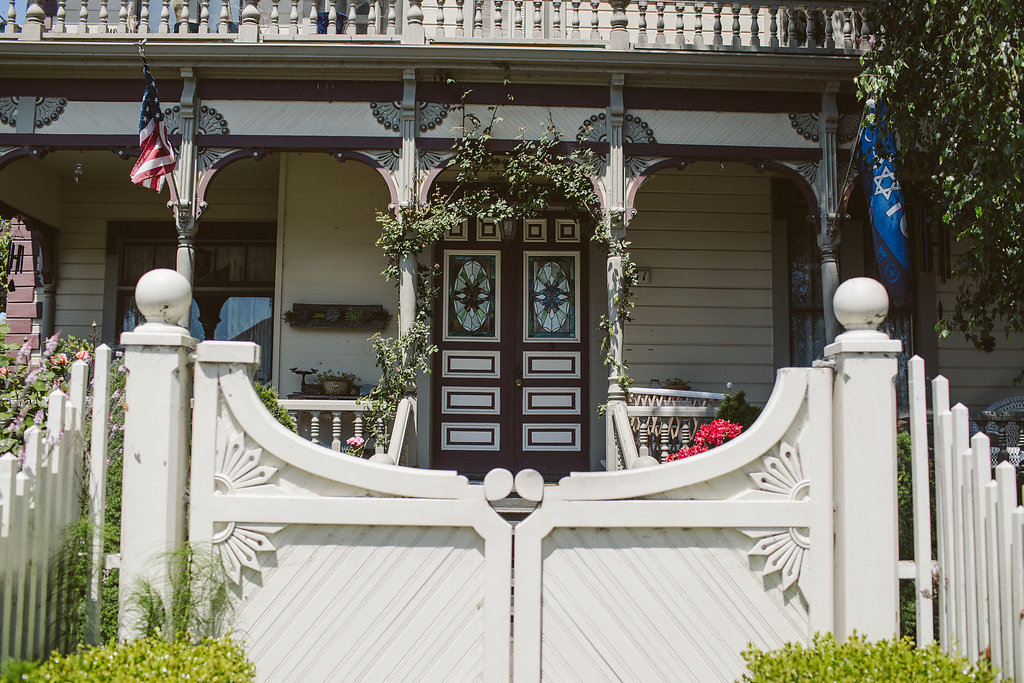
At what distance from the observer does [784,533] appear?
2619 mm

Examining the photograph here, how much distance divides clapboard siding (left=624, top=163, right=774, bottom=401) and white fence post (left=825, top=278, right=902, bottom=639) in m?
Answer: 6.98

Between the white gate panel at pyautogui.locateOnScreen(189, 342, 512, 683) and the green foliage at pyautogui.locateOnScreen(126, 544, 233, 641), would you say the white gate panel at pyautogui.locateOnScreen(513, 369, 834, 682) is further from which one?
the green foliage at pyautogui.locateOnScreen(126, 544, 233, 641)

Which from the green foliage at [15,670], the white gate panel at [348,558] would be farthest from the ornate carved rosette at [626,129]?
the green foliage at [15,670]

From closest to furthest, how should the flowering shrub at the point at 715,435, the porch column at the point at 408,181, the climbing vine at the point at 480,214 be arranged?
the flowering shrub at the point at 715,435
the climbing vine at the point at 480,214
the porch column at the point at 408,181

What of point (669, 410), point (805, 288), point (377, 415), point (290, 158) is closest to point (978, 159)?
point (669, 410)

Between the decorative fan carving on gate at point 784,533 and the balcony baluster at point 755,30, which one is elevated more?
the balcony baluster at point 755,30

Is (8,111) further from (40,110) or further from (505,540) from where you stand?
(505,540)

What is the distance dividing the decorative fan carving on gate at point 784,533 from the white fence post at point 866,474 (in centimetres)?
12

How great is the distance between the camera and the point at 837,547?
2.61 metres

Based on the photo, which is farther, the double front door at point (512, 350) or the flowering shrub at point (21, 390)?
the double front door at point (512, 350)

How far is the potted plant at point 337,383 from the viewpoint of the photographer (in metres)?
9.01

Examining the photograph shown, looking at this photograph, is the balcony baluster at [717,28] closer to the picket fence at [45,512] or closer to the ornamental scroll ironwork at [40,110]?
the ornamental scroll ironwork at [40,110]

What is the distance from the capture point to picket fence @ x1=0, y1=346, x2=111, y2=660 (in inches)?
94.3

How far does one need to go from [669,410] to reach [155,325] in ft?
17.0
